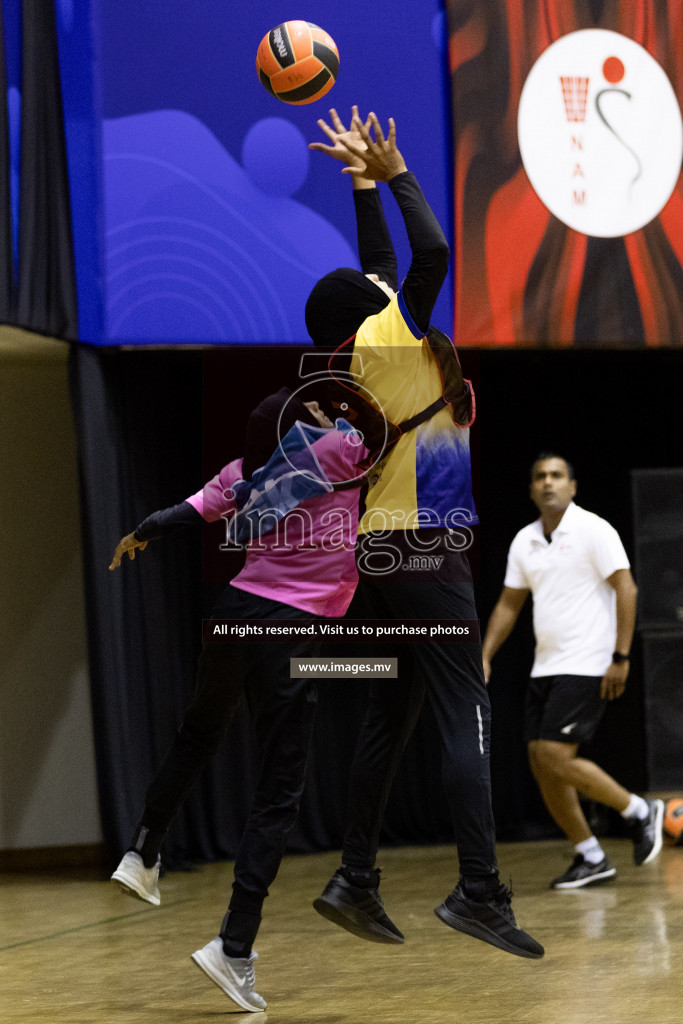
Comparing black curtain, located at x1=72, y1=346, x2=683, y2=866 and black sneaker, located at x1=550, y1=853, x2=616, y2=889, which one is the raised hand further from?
black sneaker, located at x1=550, y1=853, x2=616, y2=889

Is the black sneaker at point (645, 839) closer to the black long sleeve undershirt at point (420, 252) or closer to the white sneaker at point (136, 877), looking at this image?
the white sneaker at point (136, 877)

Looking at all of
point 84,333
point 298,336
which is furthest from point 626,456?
point 84,333

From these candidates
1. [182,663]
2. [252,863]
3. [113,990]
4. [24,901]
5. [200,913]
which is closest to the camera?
[252,863]

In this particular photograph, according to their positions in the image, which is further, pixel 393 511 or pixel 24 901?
pixel 24 901

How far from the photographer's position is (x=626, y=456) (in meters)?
6.89

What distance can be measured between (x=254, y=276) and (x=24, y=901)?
9.42ft

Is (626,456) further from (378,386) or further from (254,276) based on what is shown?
(378,386)

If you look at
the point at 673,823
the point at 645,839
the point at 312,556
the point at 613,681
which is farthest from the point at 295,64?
the point at 673,823

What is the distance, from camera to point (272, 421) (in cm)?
313

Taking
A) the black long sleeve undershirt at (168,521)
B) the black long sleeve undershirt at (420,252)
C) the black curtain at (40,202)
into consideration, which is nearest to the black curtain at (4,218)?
the black curtain at (40,202)

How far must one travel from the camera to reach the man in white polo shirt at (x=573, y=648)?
17.0 feet

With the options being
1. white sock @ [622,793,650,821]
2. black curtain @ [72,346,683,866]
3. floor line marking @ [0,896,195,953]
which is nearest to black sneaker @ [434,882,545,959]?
floor line marking @ [0,896,195,953]

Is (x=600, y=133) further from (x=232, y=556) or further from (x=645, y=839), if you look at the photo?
(x=645, y=839)

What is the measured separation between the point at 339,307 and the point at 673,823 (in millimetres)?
3905
